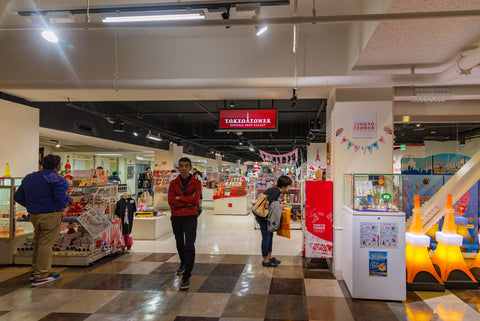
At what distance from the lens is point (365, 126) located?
14.7ft

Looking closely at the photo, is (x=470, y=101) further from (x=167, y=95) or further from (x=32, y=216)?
(x=32, y=216)

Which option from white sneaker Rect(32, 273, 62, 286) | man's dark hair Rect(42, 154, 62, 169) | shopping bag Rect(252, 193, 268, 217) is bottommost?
white sneaker Rect(32, 273, 62, 286)

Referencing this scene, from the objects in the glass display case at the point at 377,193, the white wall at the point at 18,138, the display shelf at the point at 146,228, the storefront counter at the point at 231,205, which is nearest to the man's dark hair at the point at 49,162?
the white wall at the point at 18,138

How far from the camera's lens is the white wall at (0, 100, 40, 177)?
16.3 ft

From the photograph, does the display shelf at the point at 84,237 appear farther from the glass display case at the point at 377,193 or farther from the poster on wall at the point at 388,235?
the poster on wall at the point at 388,235

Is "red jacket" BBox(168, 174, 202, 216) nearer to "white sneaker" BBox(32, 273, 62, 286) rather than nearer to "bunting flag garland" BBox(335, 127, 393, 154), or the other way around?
"white sneaker" BBox(32, 273, 62, 286)

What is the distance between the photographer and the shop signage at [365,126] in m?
4.46

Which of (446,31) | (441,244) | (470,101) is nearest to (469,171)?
(441,244)

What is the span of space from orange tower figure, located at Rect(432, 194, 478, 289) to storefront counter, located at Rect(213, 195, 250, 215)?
24.1 ft

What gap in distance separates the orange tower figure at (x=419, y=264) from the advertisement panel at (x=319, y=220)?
1.11m

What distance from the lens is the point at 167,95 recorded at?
533 centimetres

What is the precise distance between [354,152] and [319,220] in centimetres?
123

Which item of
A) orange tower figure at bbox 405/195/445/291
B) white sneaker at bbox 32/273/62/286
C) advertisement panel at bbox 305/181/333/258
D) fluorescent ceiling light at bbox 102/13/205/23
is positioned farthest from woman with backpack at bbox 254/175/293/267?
white sneaker at bbox 32/273/62/286

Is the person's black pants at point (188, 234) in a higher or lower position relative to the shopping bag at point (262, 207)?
lower
